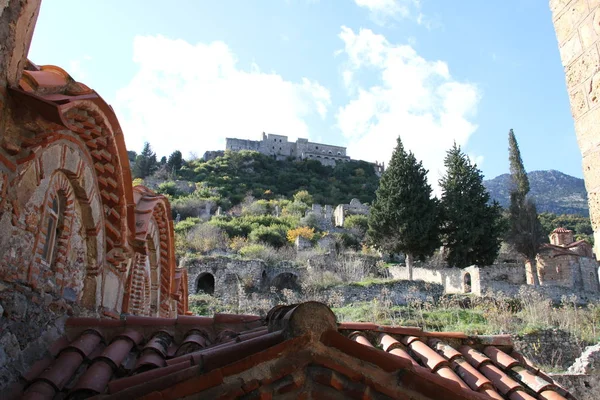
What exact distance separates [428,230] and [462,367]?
1226 inches

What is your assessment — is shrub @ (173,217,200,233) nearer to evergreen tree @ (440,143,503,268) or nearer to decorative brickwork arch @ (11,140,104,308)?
evergreen tree @ (440,143,503,268)

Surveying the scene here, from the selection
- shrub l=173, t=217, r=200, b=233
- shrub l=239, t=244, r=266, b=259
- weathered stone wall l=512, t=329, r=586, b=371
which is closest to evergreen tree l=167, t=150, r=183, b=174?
shrub l=173, t=217, r=200, b=233

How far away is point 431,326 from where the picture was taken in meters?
22.3

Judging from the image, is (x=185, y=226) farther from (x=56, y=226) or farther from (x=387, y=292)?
(x=56, y=226)

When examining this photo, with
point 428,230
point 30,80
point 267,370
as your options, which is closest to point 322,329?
point 267,370

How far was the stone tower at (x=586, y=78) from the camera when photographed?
3992mm

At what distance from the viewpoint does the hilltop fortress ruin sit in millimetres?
88438

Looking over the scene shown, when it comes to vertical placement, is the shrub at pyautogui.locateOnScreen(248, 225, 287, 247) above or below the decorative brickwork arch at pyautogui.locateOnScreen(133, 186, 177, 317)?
above

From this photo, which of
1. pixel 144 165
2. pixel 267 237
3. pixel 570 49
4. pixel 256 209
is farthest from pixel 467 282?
pixel 144 165

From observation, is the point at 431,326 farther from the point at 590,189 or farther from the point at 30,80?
the point at 30,80

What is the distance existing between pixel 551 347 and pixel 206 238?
92.4ft

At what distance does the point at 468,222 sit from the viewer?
3553 cm

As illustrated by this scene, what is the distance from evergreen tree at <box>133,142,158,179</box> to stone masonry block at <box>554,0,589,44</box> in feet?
222

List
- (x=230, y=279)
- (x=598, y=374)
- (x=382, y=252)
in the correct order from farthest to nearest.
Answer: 1. (x=382, y=252)
2. (x=230, y=279)
3. (x=598, y=374)
